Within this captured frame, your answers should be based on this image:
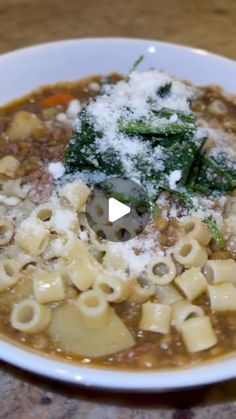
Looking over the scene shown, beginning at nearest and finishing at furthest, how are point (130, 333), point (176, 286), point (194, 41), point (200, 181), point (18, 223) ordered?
1. point (130, 333)
2. point (176, 286)
3. point (18, 223)
4. point (200, 181)
5. point (194, 41)

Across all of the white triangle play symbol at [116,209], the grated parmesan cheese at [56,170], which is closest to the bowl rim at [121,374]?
the white triangle play symbol at [116,209]

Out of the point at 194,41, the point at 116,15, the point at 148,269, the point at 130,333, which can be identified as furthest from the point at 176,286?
the point at 116,15

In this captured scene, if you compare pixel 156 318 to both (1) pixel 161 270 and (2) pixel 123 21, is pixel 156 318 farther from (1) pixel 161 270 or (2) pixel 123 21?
(2) pixel 123 21

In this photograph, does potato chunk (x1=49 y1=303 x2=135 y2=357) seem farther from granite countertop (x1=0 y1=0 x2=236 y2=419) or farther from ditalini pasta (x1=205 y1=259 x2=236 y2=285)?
granite countertop (x1=0 y1=0 x2=236 y2=419)

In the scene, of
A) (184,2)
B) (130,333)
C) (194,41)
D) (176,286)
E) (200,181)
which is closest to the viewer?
(130,333)

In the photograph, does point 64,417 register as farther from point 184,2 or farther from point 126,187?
point 184,2
